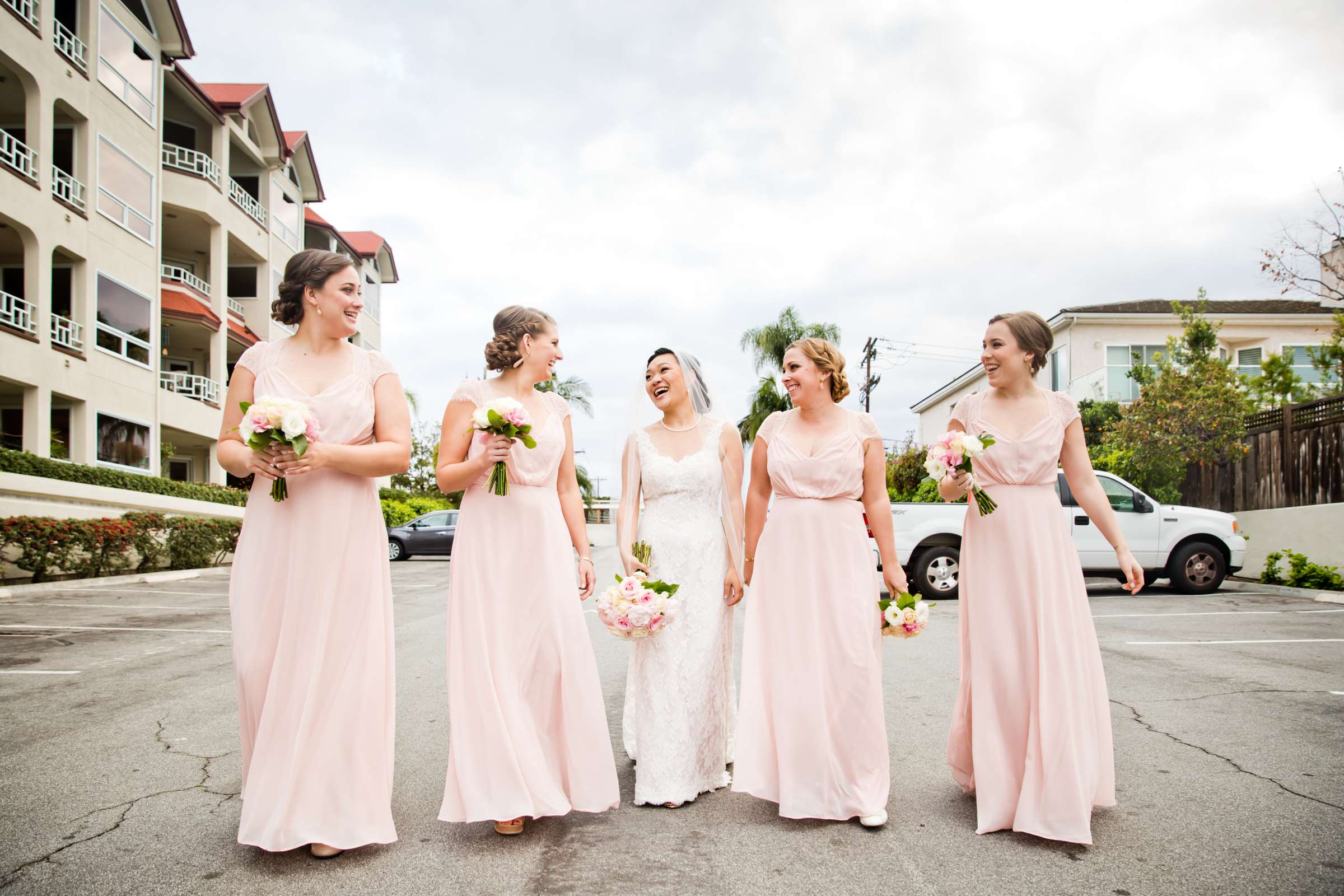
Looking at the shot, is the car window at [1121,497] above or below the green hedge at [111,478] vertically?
below

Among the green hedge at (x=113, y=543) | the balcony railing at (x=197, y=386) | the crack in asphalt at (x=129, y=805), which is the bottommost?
the crack in asphalt at (x=129, y=805)

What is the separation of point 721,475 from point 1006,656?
66.5 inches

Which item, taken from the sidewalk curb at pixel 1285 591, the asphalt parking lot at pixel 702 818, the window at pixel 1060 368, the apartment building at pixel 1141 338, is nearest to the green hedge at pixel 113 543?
the asphalt parking lot at pixel 702 818

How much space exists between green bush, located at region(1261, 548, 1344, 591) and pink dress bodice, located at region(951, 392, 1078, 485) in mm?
14221

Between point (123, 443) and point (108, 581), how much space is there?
21.8 feet

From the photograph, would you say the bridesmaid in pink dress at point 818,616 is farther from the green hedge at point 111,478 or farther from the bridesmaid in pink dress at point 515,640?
the green hedge at point 111,478

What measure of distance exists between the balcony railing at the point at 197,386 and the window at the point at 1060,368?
28350 millimetres

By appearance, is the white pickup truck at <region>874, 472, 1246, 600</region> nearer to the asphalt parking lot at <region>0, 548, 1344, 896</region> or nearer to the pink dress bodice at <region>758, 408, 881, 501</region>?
the asphalt parking lot at <region>0, 548, 1344, 896</region>

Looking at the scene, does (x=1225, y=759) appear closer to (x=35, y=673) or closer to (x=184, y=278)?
(x=35, y=673)

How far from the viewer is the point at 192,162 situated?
91.5 feet

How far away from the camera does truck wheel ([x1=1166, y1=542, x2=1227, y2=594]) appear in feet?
49.1

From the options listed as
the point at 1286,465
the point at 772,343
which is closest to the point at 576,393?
the point at 772,343

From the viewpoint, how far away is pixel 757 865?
3.59 meters

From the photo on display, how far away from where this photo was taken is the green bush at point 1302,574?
50.0 feet
